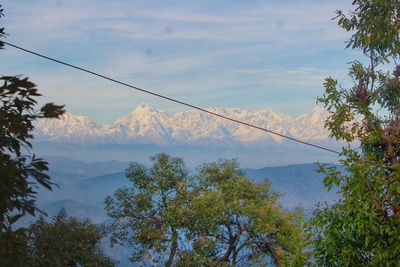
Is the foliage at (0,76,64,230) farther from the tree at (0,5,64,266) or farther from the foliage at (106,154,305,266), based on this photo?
the foliage at (106,154,305,266)

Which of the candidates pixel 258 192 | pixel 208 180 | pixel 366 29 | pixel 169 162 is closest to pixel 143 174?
pixel 169 162

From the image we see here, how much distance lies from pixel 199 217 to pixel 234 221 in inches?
142

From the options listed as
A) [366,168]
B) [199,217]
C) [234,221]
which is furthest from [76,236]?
[366,168]

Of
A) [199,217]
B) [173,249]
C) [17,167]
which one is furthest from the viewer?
[173,249]

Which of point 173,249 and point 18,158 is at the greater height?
point 18,158

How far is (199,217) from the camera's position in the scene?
39.1 m

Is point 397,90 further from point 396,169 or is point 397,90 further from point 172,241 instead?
point 172,241

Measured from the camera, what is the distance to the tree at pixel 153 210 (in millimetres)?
39438

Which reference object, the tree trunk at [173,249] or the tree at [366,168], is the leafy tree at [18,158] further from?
Result: the tree trunk at [173,249]

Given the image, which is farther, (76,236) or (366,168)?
(76,236)

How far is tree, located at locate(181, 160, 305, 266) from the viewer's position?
3866 centimetres

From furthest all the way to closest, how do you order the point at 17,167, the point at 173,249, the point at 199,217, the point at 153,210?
the point at 153,210, the point at 173,249, the point at 199,217, the point at 17,167

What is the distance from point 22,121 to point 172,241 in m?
29.2

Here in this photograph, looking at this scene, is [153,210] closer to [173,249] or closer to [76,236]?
[173,249]
